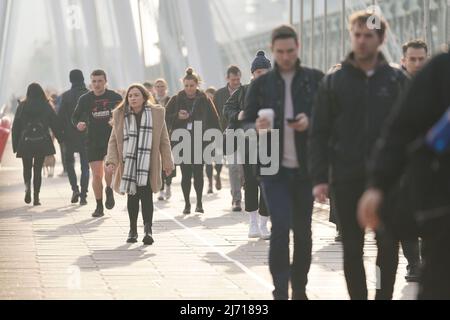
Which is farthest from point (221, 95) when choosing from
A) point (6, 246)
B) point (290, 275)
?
point (290, 275)

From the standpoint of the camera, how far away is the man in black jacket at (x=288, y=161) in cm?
736

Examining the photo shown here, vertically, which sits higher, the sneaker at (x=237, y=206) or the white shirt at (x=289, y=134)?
the white shirt at (x=289, y=134)

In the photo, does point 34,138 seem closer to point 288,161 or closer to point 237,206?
point 237,206

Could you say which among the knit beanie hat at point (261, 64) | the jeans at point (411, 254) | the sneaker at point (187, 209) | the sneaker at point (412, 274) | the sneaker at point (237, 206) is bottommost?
the sneaker at point (237, 206)

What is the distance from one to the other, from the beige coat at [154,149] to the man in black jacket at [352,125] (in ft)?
16.1

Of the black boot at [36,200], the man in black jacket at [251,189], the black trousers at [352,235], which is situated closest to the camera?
the black trousers at [352,235]

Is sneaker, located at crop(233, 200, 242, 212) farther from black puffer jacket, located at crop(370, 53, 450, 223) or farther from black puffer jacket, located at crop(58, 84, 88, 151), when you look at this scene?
black puffer jacket, located at crop(370, 53, 450, 223)

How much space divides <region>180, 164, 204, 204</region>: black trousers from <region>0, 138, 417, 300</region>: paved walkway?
233 mm

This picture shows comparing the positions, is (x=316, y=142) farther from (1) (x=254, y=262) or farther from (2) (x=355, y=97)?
(1) (x=254, y=262)

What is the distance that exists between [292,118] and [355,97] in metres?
0.89

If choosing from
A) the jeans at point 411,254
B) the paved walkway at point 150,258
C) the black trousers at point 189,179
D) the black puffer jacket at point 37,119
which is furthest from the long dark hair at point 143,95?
the black puffer jacket at point 37,119

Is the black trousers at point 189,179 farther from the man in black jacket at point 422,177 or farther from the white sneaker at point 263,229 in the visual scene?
the man in black jacket at point 422,177

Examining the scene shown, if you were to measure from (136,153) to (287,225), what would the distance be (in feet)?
14.1

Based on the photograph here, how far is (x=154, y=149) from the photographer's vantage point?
11.6 meters
